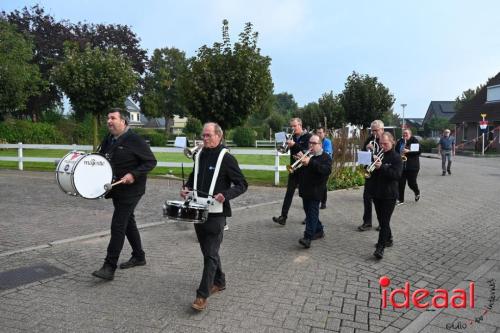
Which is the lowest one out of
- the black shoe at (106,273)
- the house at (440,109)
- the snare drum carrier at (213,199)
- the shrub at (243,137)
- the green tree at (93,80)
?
the black shoe at (106,273)

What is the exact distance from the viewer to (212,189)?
4363 millimetres

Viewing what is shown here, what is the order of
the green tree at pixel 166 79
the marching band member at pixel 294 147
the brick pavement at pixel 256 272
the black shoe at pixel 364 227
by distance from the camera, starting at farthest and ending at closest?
1. the green tree at pixel 166 79
2. the black shoe at pixel 364 227
3. the marching band member at pixel 294 147
4. the brick pavement at pixel 256 272

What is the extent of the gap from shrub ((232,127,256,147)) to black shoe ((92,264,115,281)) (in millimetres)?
A: 36951

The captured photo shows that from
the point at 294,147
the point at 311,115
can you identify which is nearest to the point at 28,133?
the point at 311,115

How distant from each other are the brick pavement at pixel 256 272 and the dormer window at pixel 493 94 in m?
34.5

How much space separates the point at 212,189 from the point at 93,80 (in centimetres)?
1194

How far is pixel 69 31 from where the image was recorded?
40.3 metres

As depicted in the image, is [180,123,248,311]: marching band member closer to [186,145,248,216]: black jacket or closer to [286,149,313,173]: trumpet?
[186,145,248,216]: black jacket

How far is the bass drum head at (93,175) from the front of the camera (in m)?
4.90

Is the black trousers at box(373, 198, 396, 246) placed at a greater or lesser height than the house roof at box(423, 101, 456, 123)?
lesser

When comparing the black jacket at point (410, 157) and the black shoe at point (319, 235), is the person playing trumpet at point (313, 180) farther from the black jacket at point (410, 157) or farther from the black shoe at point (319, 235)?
the black jacket at point (410, 157)

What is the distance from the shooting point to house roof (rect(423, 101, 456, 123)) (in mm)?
75812

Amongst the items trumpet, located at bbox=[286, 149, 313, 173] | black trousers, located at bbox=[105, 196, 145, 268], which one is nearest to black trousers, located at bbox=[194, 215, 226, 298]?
black trousers, located at bbox=[105, 196, 145, 268]

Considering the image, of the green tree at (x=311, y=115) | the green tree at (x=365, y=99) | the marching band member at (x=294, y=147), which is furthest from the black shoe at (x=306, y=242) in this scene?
the green tree at (x=311, y=115)
